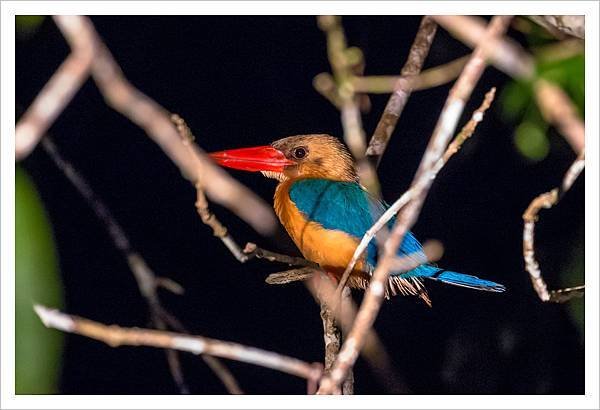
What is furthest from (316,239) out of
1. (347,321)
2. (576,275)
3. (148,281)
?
(576,275)

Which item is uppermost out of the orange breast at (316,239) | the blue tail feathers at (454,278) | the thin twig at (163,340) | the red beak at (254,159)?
the red beak at (254,159)

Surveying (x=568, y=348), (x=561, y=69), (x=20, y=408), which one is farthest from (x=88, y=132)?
(x=568, y=348)

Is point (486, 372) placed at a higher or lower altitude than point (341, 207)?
lower

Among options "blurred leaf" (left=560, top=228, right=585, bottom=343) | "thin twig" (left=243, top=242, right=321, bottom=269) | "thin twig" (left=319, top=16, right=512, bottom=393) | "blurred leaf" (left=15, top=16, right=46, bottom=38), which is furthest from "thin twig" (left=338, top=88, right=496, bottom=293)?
"blurred leaf" (left=15, top=16, right=46, bottom=38)

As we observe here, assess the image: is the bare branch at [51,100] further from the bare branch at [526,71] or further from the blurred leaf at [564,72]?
the blurred leaf at [564,72]

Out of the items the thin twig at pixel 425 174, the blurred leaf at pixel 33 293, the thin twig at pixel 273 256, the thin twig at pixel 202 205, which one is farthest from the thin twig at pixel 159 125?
the thin twig at pixel 425 174

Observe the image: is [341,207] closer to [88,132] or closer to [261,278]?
[261,278]

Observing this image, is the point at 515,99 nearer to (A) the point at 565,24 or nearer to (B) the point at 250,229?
(A) the point at 565,24
